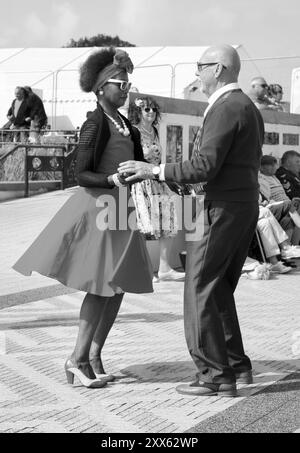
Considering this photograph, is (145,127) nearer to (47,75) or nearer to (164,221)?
(164,221)

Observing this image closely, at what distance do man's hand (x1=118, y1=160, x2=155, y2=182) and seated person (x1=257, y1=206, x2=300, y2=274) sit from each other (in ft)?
17.2

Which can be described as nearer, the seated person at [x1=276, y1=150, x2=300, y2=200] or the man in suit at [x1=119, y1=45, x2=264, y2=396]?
the man in suit at [x1=119, y1=45, x2=264, y2=396]

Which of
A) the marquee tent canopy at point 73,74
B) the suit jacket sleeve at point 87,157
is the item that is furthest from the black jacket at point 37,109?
the suit jacket sleeve at point 87,157

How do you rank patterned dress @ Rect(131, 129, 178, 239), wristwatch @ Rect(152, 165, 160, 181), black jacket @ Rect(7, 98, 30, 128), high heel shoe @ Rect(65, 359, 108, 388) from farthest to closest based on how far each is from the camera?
black jacket @ Rect(7, 98, 30, 128)
patterned dress @ Rect(131, 129, 178, 239)
high heel shoe @ Rect(65, 359, 108, 388)
wristwatch @ Rect(152, 165, 160, 181)

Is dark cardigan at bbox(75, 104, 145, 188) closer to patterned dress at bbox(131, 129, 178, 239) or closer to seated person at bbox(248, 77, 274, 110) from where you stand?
patterned dress at bbox(131, 129, 178, 239)

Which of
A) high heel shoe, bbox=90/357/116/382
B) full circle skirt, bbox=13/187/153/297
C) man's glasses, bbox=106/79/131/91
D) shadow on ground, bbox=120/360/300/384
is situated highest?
man's glasses, bbox=106/79/131/91

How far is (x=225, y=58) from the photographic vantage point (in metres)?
4.53

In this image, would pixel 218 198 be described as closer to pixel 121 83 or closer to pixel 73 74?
pixel 121 83

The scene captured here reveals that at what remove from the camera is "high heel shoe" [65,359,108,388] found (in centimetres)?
474

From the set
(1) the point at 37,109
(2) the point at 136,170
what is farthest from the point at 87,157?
(1) the point at 37,109

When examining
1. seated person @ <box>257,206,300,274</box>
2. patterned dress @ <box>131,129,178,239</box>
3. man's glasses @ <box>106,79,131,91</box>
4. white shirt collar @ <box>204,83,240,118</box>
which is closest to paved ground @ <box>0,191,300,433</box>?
patterned dress @ <box>131,129,178,239</box>

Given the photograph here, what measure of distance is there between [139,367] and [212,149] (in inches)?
65.0

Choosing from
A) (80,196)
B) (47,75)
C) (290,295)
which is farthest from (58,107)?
(80,196)

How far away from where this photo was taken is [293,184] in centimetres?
1118
